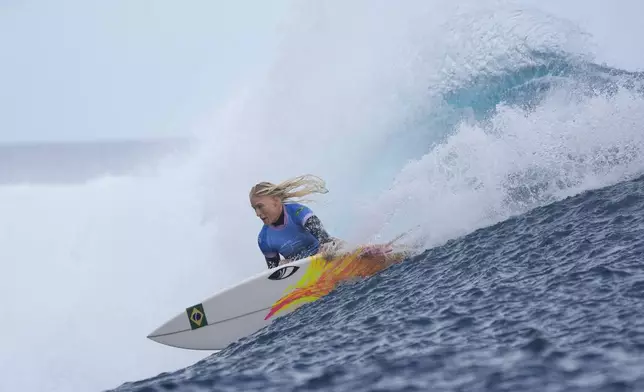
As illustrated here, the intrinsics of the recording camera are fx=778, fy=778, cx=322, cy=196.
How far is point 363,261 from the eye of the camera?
9.13 metres

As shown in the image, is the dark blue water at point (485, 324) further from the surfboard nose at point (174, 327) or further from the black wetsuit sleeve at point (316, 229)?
the surfboard nose at point (174, 327)

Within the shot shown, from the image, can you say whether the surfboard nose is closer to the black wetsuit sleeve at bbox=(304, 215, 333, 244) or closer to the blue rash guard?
the blue rash guard

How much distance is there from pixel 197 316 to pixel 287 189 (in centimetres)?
181

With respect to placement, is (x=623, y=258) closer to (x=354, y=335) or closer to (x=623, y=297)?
(x=623, y=297)

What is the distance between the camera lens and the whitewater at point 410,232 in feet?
17.6

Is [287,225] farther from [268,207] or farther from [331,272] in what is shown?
[331,272]

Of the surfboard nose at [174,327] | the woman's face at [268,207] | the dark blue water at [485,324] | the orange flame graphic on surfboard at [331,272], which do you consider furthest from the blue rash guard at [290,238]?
the surfboard nose at [174,327]

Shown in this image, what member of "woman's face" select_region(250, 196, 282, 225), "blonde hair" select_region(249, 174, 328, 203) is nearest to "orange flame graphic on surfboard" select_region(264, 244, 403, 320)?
"woman's face" select_region(250, 196, 282, 225)

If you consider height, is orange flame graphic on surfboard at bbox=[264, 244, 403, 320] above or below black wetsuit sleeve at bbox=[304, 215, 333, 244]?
below

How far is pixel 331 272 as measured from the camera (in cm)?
898

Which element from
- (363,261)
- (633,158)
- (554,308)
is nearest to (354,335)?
(554,308)

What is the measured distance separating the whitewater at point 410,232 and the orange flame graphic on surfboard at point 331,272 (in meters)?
0.42

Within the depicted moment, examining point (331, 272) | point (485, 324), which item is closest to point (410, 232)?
point (331, 272)

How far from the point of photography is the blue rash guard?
917cm
